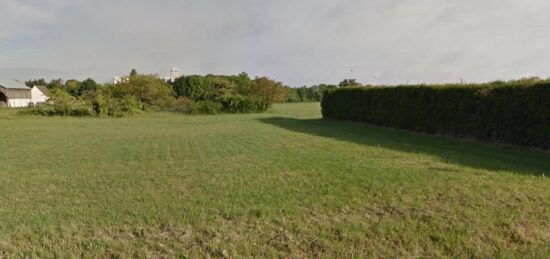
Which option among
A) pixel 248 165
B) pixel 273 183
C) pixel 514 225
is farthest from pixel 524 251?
pixel 248 165

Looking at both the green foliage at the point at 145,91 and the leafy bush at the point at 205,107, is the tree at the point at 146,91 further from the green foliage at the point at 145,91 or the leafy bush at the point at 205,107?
the leafy bush at the point at 205,107

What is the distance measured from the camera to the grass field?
3.59m

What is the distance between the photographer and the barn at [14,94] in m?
56.8

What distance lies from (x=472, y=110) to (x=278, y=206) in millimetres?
10123

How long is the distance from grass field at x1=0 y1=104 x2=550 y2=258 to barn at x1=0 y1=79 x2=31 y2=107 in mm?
61059

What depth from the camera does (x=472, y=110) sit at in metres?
12.2

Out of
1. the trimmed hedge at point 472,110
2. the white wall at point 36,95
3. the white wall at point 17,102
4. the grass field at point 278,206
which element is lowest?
the grass field at point 278,206

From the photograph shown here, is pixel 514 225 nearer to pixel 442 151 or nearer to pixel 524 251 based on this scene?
pixel 524 251

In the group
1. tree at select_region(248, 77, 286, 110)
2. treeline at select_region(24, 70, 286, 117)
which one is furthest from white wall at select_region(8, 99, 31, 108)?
tree at select_region(248, 77, 286, 110)

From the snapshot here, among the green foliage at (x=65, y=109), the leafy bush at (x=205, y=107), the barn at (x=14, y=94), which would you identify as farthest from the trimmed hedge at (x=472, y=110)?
the barn at (x=14, y=94)

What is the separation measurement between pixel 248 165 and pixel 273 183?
5.42 ft

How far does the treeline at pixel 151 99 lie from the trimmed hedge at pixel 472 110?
2069cm

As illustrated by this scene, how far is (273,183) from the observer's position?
230 inches

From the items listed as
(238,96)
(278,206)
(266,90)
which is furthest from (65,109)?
(278,206)
